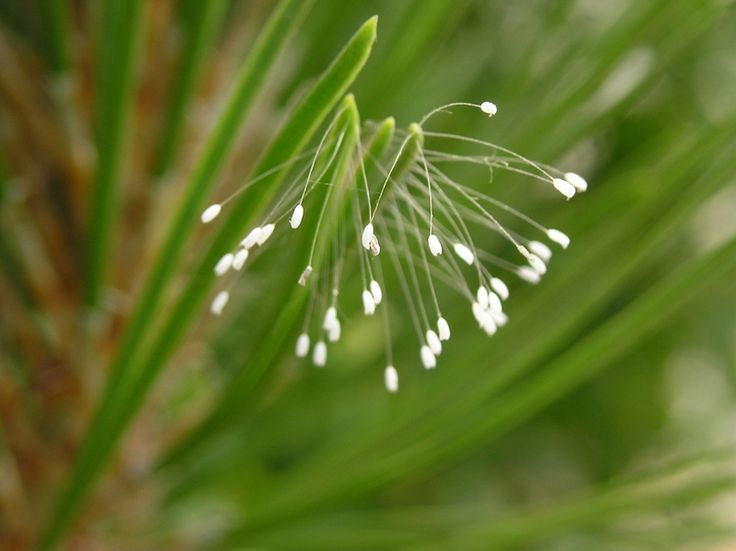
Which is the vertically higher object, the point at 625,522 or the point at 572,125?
the point at 572,125

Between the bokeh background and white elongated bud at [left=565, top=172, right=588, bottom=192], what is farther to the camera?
the bokeh background

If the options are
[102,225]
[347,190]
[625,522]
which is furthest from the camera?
[625,522]

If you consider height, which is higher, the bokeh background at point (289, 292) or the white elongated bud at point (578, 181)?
the bokeh background at point (289, 292)

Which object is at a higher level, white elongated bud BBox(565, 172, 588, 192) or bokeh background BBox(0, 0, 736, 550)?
bokeh background BBox(0, 0, 736, 550)

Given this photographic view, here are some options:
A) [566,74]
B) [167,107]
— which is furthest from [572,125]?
[167,107]

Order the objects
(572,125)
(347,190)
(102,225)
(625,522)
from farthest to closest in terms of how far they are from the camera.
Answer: (625,522) → (572,125) → (102,225) → (347,190)

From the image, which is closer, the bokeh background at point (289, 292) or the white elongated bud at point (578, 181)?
the white elongated bud at point (578, 181)

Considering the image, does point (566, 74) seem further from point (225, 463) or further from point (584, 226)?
point (225, 463)

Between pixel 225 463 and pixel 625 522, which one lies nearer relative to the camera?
pixel 225 463
